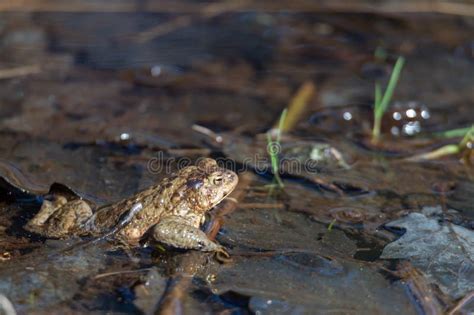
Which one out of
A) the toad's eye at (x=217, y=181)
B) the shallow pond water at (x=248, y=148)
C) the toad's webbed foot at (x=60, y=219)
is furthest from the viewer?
the toad's eye at (x=217, y=181)

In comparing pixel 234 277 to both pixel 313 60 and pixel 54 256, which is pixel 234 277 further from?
pixel 313 60

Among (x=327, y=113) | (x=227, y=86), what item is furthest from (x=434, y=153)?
(x=227, y=86)

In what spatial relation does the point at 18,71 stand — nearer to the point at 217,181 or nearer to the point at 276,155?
the point at 276,155

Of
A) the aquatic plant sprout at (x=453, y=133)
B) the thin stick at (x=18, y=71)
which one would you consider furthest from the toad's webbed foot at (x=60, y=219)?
the aquatic plant sprout at (x=453, y=133)

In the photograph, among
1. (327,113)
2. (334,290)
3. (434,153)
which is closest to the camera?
(334,290)

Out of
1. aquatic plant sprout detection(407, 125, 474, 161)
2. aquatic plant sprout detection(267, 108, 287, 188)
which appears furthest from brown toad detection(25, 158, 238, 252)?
aquatic plant sprout detection(407, 125, 474, 161)

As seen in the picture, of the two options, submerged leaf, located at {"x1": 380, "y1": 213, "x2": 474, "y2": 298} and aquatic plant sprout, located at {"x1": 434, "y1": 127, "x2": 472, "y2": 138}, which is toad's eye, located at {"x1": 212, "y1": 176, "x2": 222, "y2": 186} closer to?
submerged leaf, located at {"x1": 380, "y1": 213, "x2": 474, "y2": 298}

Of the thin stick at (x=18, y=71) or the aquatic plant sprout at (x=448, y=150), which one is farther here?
the thin stick at (x=18, y=71)

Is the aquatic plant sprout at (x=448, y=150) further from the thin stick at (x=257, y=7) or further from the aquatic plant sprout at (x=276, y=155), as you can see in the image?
the thin stick at (x=257, y=7)
